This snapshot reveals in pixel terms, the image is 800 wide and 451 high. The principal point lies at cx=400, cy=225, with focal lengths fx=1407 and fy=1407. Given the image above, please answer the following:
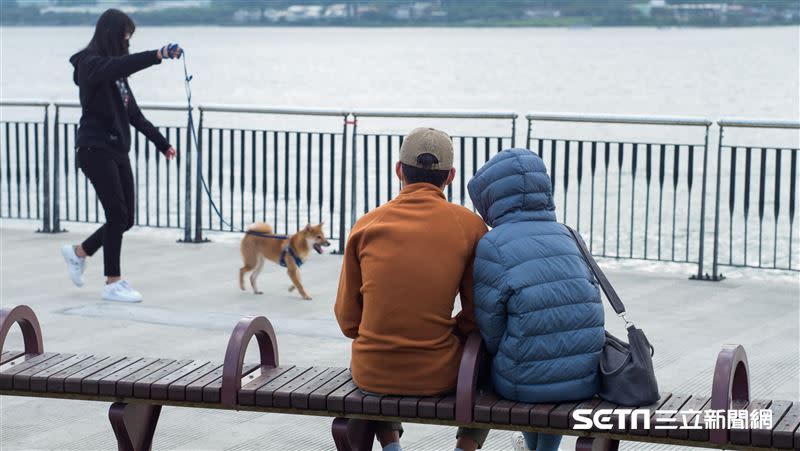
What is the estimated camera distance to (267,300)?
32.0ft

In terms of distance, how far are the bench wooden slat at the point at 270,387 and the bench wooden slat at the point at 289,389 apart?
0.05 ft

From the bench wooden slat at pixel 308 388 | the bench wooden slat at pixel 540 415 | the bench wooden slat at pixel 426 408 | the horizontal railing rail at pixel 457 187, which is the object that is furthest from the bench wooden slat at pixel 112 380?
the horizontal railing rail at pixel 457 187

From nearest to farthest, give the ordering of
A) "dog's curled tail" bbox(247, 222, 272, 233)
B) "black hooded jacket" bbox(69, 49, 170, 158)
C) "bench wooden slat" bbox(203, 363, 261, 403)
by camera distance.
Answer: "bench wooden slat" bbox(203, 363, 261, 403), "black hooded jacket" bbox(69, 49, 170, 158), "dog's curled tail" bbox(247, 222, 272, 233)

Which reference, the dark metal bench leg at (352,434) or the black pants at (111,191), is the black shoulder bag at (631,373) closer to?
the dark metal bench leg at (352,434)

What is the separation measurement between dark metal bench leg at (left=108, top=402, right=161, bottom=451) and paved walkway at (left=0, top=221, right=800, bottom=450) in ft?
1.87

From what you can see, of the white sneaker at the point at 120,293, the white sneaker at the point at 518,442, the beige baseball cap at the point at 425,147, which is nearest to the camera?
the beige baseball cap at the point at 425,147

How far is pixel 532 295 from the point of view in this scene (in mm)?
4852

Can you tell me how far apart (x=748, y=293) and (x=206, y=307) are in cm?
380

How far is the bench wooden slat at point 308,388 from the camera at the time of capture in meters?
5.17

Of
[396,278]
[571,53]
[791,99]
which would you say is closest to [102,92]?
[396,278]

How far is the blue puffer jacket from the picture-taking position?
16.0 ft

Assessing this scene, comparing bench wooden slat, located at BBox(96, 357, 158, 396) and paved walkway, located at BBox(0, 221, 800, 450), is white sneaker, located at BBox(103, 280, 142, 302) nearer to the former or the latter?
paved walkway, located at BBox(0, 221, 800, 450)

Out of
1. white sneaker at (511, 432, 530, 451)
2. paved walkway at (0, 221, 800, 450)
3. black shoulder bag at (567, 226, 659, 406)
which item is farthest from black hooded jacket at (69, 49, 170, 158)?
black shoulder bag at (567, 226, 659, 406)

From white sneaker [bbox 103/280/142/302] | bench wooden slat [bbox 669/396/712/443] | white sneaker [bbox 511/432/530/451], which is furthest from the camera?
white sneaker [bbox 103/280/142/302]
